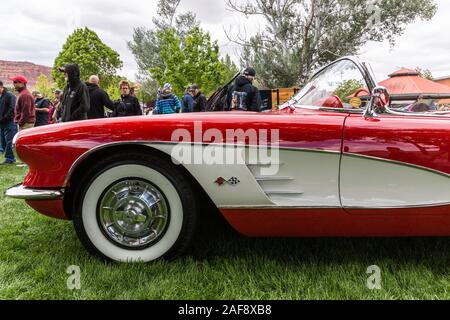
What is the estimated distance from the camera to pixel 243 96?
5.70 m

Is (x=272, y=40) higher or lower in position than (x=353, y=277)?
higher

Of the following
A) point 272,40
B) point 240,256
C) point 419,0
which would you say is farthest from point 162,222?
point 419,0

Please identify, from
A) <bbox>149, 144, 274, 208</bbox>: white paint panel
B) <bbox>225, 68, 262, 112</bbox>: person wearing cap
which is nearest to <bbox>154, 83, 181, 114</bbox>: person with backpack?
<bbox>225, 68, 262, 112</bbox>: person wearing cap

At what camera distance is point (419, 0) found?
813 inches

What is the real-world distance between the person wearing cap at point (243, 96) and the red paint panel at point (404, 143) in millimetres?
3772

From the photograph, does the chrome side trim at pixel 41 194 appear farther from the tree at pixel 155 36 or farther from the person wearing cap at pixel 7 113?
the tree at pixel 155 36

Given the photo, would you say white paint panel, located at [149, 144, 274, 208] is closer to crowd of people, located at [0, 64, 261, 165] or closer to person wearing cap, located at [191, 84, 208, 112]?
crowd of people, located at [0, 64, 261, 165]

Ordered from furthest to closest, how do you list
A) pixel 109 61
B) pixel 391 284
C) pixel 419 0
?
pixel 109 61, pixel 419 0, pixel 391 284

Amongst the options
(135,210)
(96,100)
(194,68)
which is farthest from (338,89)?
(194,68)

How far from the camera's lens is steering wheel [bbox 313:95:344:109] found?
8.30ft

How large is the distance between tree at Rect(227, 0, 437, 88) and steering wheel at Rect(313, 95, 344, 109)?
60.0ft

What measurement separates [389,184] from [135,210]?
139 cm
